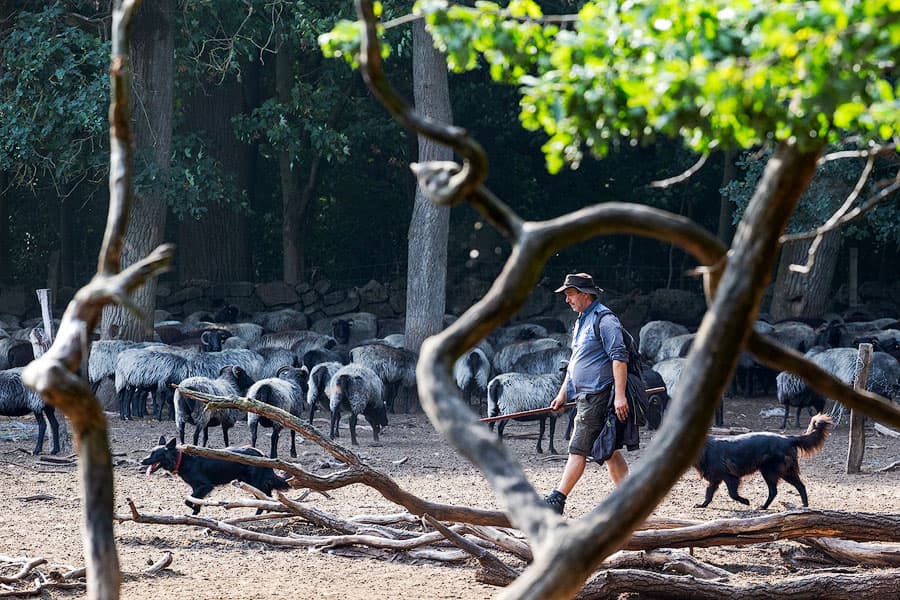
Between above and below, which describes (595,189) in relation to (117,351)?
above

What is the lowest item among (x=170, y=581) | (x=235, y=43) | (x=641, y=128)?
(x=170, y=581)

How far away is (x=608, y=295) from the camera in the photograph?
23.0 meters

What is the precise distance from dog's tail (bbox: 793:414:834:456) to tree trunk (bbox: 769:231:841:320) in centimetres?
1069

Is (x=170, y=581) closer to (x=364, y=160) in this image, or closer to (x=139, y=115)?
(x=139, y=115)

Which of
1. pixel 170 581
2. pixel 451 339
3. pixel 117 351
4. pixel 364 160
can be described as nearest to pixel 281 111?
pixel 117 351

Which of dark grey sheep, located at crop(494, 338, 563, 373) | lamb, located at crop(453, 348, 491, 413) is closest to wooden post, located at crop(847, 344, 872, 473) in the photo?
lamb, located at crop(453, 348, 491, 413)

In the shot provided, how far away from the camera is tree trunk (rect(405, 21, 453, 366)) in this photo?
16062mm

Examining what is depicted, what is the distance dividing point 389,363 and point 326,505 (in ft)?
22.2

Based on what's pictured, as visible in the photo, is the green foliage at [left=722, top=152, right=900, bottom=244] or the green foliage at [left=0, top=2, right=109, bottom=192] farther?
the green foliage at [left=722, top=152, right=900, bottom=244]

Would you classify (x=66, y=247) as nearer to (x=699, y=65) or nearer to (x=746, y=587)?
(x=746, y=587)

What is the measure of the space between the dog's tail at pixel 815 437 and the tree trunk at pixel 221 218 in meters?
15.3

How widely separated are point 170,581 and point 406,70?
689 inches

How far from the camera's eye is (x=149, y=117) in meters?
16.8

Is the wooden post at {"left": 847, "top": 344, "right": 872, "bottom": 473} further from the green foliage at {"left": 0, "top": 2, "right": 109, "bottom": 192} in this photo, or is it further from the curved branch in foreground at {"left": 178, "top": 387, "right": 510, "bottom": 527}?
the green foliage at {"left": 0, "top": 2, "right": 109, "bottom": 192}
